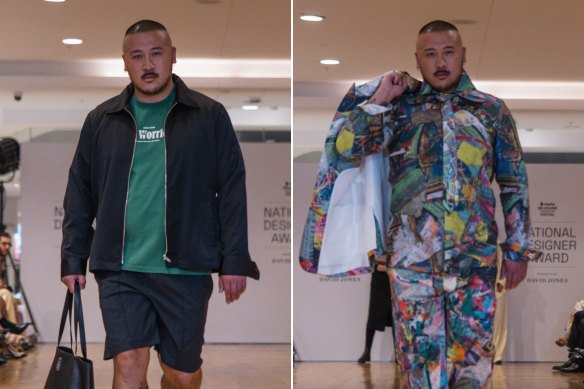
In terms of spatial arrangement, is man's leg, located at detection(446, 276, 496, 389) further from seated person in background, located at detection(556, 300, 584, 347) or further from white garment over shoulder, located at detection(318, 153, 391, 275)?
seated person in background, located at detection(556, 300, 584, 347)

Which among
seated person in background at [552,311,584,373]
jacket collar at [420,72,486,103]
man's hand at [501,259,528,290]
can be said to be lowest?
seated person in background at [552,311,584,373]

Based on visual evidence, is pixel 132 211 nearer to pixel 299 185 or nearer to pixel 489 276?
pixel 489 276

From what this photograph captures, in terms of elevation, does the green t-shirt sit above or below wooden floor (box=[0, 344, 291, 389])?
above

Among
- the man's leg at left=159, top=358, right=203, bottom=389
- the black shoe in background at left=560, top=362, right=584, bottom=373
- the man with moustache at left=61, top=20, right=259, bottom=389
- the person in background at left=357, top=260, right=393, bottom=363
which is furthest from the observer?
the person in background at left=357, top=260, right=393, bottom=363

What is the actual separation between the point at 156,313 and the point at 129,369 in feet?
0.75

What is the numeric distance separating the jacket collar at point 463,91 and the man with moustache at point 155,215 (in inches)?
28.2

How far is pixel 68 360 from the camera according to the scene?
375cm

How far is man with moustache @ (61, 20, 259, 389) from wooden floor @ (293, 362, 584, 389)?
2.70 meters

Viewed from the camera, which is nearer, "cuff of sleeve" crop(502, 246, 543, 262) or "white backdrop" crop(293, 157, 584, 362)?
"cuff of sleeve" crop(502, 246, 543, 262)

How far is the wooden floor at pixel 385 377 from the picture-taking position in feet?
21.1

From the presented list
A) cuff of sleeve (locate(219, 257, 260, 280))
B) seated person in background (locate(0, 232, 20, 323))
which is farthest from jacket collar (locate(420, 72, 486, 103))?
seated person in background (locate(0, 232, 20, 323))

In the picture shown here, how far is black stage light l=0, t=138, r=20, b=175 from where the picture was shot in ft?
31.9

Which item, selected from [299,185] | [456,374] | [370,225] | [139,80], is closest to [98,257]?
[139,80]

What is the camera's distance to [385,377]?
6895 mm
